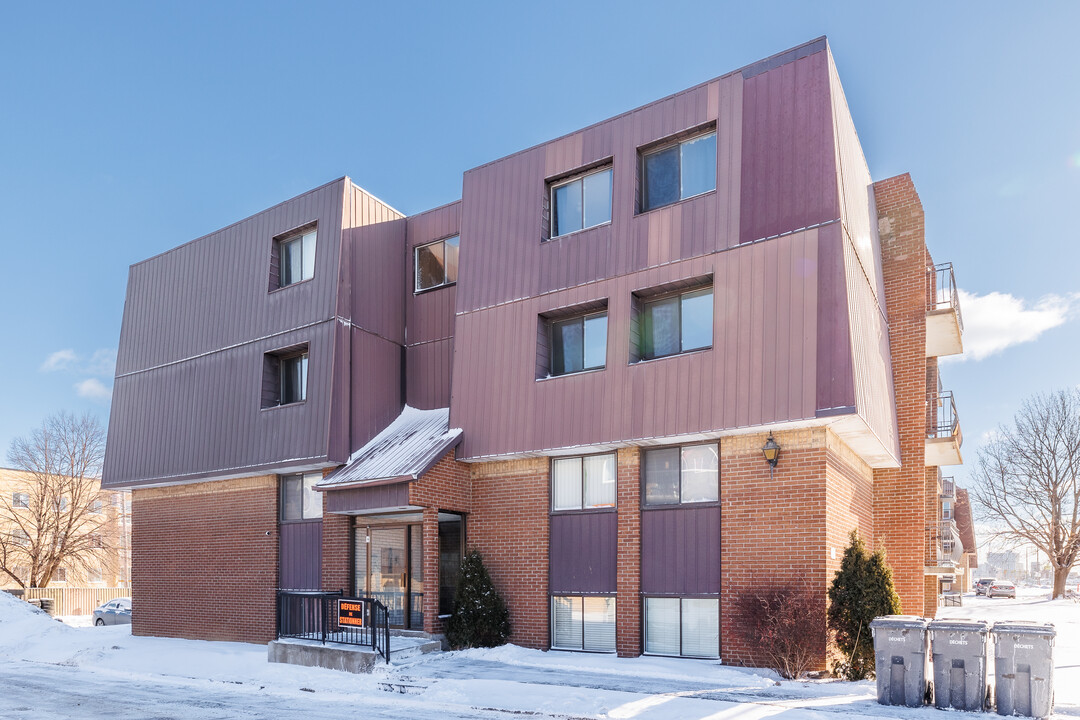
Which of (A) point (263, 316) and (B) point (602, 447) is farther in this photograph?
(A) point (263, 316)

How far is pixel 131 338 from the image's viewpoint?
22969mm

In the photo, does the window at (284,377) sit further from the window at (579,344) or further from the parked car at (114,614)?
the parked car at (114,614)

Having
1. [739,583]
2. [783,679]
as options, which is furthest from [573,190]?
[783,679]

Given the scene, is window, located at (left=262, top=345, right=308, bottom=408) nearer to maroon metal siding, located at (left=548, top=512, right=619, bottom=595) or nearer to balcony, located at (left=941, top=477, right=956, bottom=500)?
maroon metal siding, located at (left=548, top=512, right=619, bottom=595)

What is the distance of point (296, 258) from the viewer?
65.2 feet

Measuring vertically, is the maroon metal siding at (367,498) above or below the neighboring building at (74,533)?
above

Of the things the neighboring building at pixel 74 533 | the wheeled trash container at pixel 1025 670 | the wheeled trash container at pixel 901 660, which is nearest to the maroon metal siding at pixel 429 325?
the wheeled trash container at pixel 901 660

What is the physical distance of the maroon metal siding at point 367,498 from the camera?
617 inches

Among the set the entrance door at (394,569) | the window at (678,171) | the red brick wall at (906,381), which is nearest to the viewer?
the window at (678,171)

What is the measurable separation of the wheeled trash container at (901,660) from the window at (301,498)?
39.7 ft

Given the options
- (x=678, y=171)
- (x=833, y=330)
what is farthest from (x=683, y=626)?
(x=678, y=171)

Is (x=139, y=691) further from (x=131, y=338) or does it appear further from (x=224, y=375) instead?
(x=131, y=338)

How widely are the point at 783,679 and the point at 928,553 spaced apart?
11277mm

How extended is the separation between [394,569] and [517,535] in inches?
113
